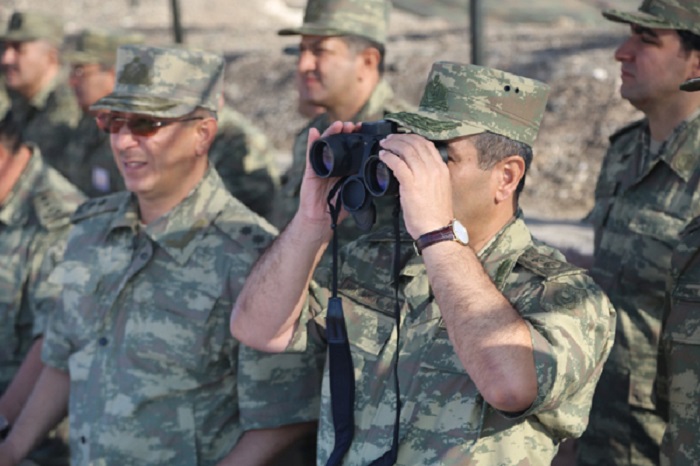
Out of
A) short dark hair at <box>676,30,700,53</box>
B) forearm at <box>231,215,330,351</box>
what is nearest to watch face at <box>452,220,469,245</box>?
forearm at <box>231,215,330,351</box>

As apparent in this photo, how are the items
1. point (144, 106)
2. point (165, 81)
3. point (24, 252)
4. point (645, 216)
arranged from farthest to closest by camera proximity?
point (24, 252) → point (645, 216) → point (165, 81) → point (144, 106)

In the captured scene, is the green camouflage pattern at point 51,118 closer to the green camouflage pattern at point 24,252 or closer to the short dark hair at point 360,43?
the green camouflage pattern at point 24,252

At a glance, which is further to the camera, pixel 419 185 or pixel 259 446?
pixel 259 446

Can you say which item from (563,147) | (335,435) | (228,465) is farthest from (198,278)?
(563,147)

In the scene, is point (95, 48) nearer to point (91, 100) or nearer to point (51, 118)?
point (91, 100)

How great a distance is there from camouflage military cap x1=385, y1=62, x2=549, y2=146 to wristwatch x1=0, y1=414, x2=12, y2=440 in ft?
5.98

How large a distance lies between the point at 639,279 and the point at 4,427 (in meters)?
2.13

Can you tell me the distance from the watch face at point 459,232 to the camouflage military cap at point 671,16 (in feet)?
5.69

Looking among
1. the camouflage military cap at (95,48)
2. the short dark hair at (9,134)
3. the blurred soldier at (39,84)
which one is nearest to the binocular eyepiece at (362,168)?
the short dark hair at (9,134)

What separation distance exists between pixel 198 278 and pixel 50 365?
683mm

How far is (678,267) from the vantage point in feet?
9.91

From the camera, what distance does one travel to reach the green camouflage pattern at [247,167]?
17.4ft

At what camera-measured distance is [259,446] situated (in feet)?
10.1

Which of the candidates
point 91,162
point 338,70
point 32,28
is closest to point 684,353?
point 338,70
